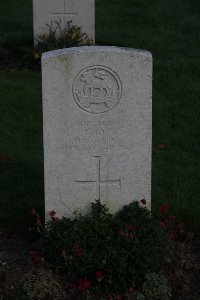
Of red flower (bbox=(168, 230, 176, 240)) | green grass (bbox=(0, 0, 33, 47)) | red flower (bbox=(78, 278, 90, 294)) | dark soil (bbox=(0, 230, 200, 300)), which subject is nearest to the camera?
red flower (bbox=(78, 278, 90, 294))

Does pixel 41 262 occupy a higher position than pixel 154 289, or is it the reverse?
pixel 41 262

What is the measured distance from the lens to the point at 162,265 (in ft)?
17.0

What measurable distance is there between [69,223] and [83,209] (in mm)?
235

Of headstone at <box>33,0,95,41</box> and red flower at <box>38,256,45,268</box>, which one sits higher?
headstone at <box>33,0,95,41</box>

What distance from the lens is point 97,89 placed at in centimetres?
504

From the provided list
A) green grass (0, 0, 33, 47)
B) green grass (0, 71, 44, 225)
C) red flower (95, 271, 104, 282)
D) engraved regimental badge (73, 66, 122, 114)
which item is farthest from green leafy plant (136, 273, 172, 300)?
green grass (0, 0, 33, 47)

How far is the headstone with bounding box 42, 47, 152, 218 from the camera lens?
499 cm

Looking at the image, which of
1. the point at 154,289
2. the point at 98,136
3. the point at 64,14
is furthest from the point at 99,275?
the point at 64,14

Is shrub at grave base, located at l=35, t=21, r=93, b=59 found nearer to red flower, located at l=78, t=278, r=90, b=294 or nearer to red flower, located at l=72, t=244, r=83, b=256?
red flower, located at l=72, t=244, r=83, b=256

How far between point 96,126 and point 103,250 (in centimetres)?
94

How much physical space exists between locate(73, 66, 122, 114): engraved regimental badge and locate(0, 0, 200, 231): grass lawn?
4.50ft

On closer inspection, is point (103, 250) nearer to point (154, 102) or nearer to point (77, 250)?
point (77, 250)

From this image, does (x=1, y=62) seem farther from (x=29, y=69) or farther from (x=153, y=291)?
(x=153, y=291)

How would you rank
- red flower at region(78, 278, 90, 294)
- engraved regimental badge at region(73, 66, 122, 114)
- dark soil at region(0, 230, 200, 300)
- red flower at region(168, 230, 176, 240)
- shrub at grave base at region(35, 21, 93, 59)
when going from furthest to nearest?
shrub at grave base at region(35, 21, 93, 59) → red flower at region(168, 230, 176, 240) → engraved regimental badge at region(73, 66, 122, 114) → dark soil at region(0, 230, 200, 300) → red flower at region(78, 278, 90, 294)
